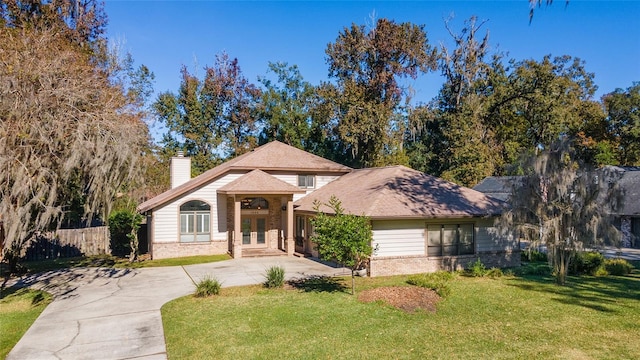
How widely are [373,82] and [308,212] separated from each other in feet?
67.1

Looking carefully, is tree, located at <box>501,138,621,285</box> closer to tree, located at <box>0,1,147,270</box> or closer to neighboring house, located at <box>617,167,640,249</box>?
tree, located at <box>0,1,147,270</box>

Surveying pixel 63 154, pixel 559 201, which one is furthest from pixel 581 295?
pixel 63 154

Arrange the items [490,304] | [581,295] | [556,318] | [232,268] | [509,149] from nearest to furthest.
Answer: [556,318] → [490,304] → [581,295] → [232,268] → [509,149]

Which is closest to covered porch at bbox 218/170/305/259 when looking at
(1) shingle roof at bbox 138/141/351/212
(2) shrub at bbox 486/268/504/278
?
(1) shingle roof at bbox 138/141/351/212

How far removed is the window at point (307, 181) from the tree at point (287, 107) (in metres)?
15.0

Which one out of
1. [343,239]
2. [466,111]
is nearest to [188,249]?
[343,239]

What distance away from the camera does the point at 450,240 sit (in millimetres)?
17859

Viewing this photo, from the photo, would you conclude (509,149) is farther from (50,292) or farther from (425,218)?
(50,292)

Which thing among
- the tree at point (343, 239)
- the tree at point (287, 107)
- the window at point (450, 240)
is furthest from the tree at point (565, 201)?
the tree at point (287, 107)

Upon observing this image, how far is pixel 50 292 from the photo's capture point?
14008mm

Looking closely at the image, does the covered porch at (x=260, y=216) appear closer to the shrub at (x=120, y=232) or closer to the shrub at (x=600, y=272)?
the shrub at (x=120, y=232)

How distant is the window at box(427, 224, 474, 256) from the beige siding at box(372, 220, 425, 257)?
1.72 feet

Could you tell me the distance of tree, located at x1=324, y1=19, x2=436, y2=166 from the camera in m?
36.0

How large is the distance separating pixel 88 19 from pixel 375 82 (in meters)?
23.7
